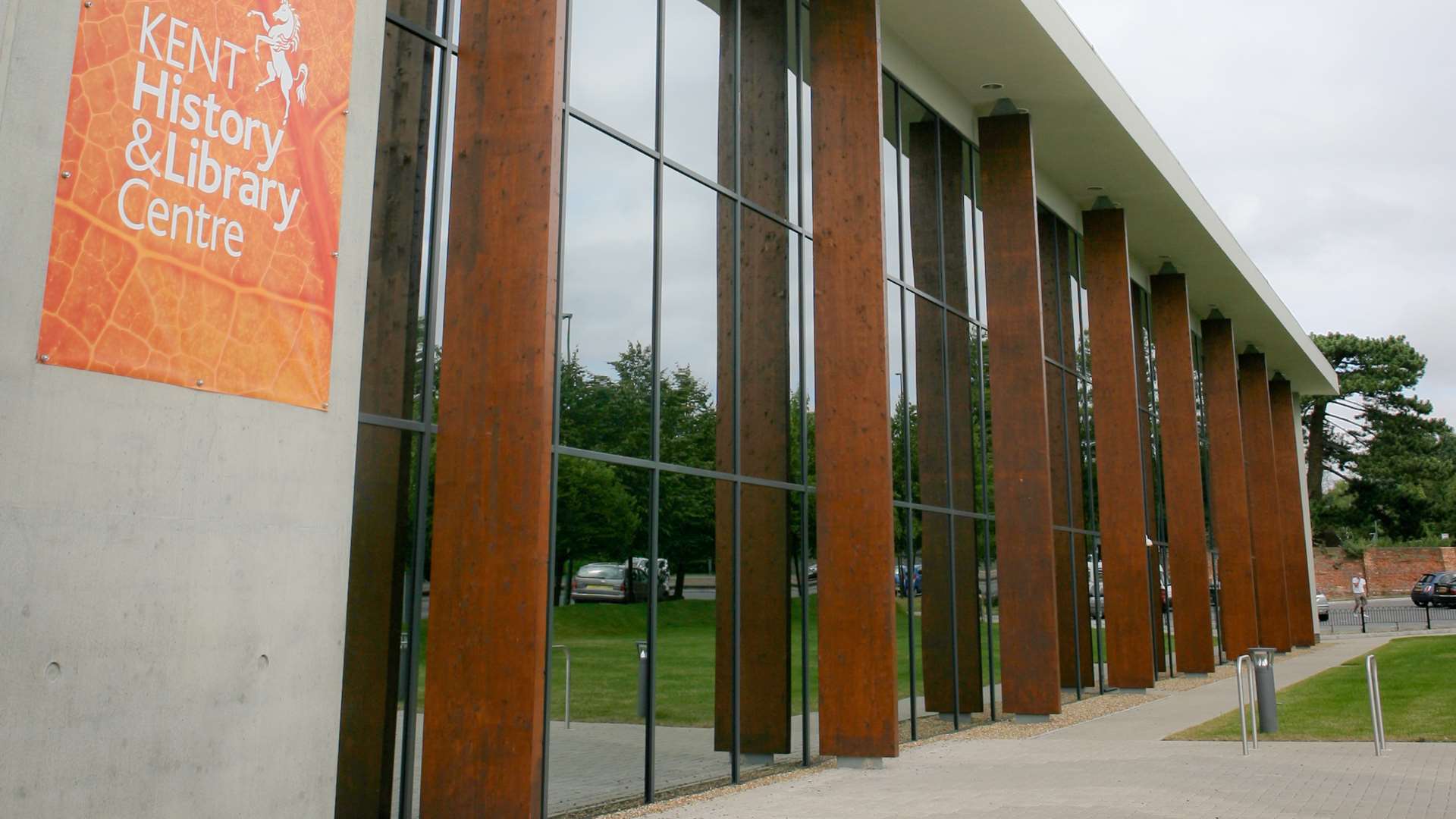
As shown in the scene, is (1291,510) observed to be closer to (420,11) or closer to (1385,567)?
(1385,567)

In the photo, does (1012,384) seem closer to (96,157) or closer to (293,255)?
(293,255)

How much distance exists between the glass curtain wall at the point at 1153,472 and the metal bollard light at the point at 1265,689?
10.3 metres

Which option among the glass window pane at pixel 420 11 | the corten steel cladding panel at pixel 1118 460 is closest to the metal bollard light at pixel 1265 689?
the corten steel cladding panel at pixel 1118 460

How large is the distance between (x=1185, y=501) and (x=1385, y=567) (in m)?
49.3

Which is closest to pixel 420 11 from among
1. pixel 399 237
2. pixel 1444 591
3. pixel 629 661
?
pixel 399 237

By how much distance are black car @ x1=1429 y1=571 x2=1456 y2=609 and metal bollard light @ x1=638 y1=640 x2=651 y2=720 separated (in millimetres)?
54640

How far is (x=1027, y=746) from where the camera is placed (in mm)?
13570

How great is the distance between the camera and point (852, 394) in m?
12.3

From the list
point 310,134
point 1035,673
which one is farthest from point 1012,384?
point 310,134

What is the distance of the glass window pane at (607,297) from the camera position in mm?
9570

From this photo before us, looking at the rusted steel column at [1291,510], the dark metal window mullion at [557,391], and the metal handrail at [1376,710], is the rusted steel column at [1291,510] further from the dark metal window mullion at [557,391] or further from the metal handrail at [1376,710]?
the dark metal window mullion at [557,391]

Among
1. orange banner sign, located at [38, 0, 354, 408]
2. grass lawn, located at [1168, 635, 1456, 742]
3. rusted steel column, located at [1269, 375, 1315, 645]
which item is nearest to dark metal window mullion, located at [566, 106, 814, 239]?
orange banner sign, located at [38, 0, 354, 408]

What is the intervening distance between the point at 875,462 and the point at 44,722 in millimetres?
8494

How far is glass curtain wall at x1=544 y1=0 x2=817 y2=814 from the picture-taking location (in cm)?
955
